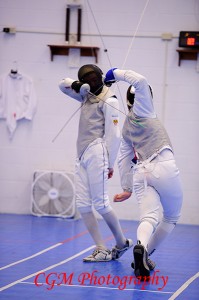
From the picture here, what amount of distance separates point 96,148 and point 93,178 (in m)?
0.22

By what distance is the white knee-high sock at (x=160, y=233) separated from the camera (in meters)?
4.65

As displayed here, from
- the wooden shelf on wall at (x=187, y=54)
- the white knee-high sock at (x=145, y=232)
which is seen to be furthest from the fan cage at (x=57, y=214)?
the white knee-high sock at (x=145, y=232)

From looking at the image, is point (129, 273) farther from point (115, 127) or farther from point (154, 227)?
point (115, 127)

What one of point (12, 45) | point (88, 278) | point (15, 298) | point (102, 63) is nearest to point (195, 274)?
point (88, 278)

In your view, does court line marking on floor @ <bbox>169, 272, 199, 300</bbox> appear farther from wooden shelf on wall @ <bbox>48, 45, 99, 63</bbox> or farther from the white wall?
wooden shelf on wall @ <bbox>48, 45, 99, 63</bbox>

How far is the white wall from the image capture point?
25.7 feet

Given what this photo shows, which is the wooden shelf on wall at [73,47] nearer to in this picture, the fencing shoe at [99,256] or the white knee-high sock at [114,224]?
the white knee-high sock at [114,224]

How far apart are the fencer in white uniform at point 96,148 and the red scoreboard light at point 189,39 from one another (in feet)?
8.98

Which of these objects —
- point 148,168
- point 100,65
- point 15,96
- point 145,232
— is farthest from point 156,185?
point 15,96

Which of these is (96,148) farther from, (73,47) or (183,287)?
(73,47)

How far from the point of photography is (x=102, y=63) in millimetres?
7934

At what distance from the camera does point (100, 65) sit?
7.94 metres

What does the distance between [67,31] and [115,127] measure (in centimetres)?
323

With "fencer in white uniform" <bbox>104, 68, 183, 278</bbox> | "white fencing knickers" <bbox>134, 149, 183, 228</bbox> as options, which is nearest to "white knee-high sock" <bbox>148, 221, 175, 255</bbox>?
Result: "fencer in white uniform" <bbox>104, 68, 183, 278</bbox>
